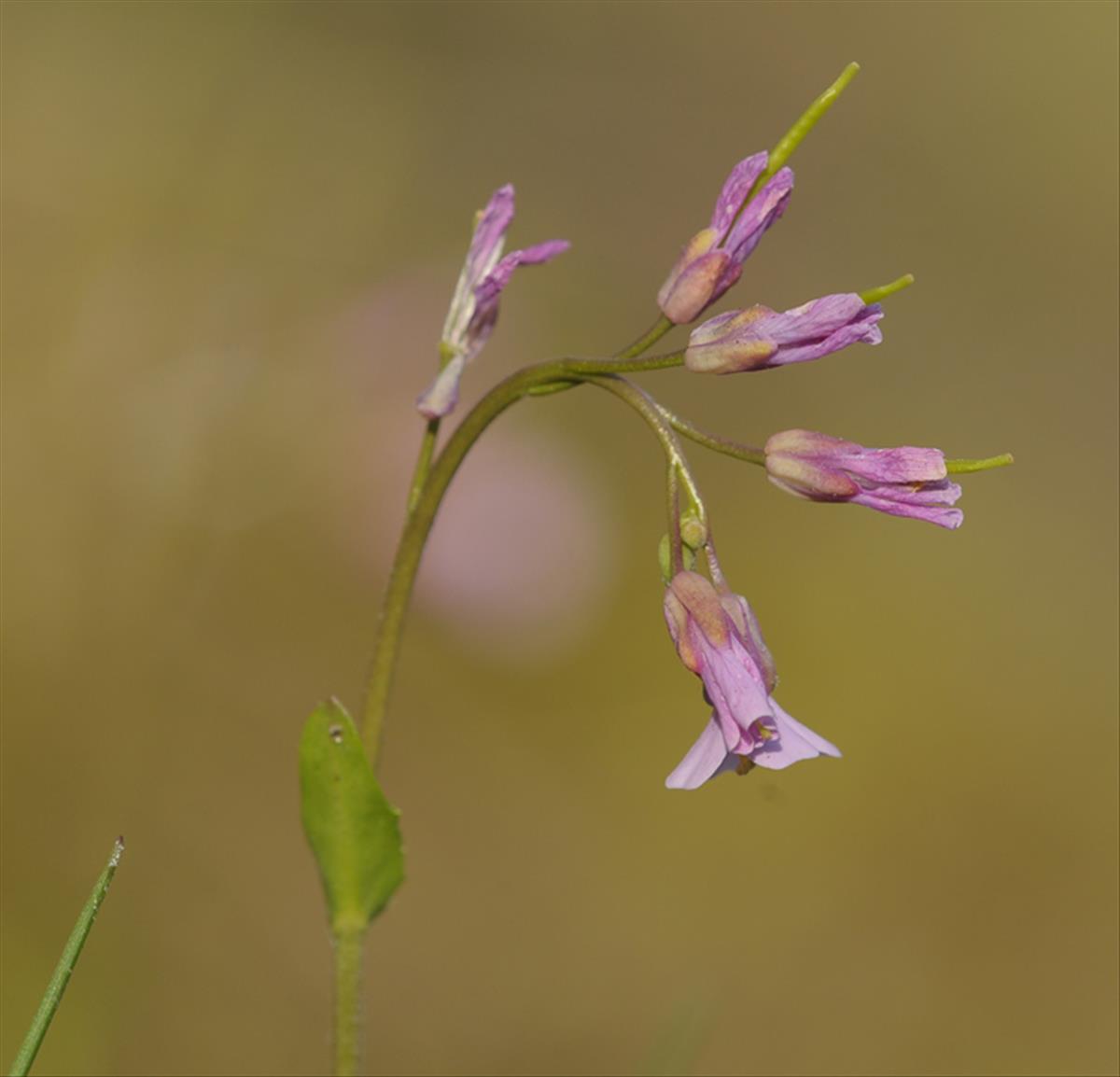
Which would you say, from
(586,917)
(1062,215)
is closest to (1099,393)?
(1062,215)

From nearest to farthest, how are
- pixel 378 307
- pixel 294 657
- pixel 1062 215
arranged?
pixel 294 657
pixel 378 307
pixel 1062 215

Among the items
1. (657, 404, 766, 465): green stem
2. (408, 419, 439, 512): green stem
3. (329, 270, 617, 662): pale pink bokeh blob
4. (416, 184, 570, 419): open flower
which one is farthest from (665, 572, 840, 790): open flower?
(329, 270, 617, 662): pale pink bokeh blob

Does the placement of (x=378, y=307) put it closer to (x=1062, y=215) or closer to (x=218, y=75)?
(x=218, y=75)

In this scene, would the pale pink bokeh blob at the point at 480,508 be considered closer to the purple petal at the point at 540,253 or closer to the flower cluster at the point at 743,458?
the purple petal at the point at 540,253

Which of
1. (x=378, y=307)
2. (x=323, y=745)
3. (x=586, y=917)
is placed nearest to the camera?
(x=323, y=745)

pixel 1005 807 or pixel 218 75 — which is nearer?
pixel 1005 807

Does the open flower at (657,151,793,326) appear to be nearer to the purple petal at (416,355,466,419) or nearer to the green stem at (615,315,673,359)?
the green stem at (615,315,673,359)

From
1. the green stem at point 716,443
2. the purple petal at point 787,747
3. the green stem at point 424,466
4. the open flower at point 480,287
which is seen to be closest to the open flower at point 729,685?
the purple petal at point 787,747
